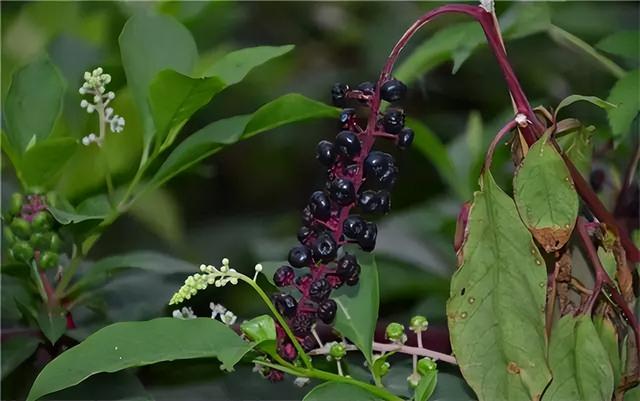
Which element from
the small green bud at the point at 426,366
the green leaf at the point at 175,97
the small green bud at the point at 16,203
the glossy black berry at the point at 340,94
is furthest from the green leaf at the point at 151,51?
the small green bud at the point at 426,366

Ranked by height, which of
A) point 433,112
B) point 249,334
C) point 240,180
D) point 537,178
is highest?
point 537,178

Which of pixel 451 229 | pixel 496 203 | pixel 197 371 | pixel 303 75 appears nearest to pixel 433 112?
pixel 303 75

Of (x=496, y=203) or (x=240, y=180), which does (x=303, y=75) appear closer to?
(x=240, y=180)

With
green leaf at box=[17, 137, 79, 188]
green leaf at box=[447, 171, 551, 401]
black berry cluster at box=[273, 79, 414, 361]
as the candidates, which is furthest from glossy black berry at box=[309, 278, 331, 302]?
green leaf at box=[17, 137, 79, 188]

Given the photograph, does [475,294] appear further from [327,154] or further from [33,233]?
[33,233]

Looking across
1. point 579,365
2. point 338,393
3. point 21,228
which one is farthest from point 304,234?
point 21,228

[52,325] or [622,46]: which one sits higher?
[622,46]

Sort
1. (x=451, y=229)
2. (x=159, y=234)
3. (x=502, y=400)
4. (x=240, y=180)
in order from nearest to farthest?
1. (x=502, y=400)
2. (x=451, y=229)
3. (x=159, y=234)
4. (x=240, y=180)
